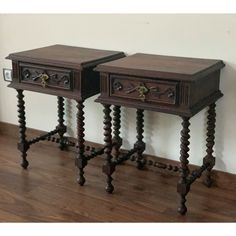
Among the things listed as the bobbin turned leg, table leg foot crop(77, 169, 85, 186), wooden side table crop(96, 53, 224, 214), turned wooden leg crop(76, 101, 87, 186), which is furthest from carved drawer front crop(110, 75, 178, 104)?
the bobbin turned leg

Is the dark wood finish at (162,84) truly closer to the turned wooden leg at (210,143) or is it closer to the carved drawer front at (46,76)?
the turned wooden leg at (210,143)

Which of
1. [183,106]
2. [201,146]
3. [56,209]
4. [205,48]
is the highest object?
[205,48]

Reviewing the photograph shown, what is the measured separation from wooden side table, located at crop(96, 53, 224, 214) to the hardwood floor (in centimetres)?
10

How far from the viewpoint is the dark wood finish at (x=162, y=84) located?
5.95 feet

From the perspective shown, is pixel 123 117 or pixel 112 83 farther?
pixel 123 117

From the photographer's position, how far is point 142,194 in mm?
2164

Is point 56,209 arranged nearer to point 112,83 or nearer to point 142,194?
point 142,194

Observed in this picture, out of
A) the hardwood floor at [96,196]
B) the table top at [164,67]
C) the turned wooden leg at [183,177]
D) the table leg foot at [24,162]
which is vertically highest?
the table top at [164,67]

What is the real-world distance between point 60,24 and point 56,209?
1.11 meters

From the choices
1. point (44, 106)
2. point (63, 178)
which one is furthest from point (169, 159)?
point (44, 106)

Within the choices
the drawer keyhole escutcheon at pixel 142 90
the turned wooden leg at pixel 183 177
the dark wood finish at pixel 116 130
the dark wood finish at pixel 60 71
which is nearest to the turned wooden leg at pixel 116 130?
the dark wood finish at pixel 116 130

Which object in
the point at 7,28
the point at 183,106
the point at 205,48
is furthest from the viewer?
the point at 7,28

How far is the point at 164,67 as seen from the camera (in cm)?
192

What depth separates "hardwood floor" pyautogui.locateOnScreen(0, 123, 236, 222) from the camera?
1963 mm
